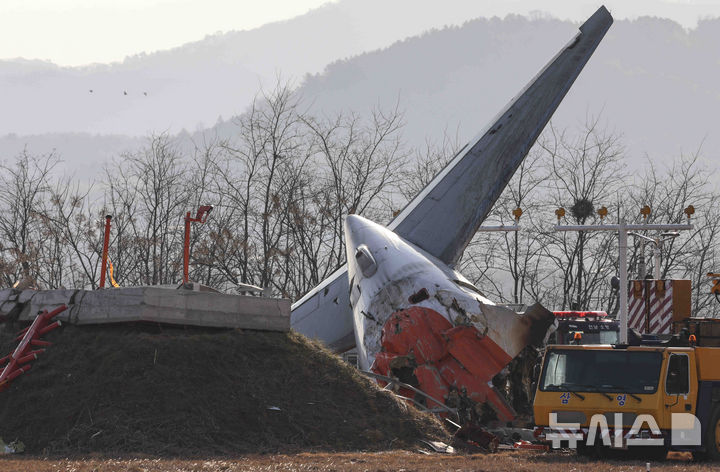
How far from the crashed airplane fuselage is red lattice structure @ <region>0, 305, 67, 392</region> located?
282 inches

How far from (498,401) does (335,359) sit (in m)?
4.17

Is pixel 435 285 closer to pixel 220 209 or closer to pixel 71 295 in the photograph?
pixel 71 295

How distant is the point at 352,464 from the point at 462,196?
1767cm

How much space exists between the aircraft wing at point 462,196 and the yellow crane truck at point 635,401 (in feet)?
42.0

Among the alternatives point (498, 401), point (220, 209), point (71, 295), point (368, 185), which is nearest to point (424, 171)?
point (368, 185)

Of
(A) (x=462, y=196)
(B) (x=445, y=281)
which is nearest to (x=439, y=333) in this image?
(B) (x=445, y=281)

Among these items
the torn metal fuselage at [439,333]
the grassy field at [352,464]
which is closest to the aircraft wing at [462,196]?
the torn metal fuselage at [439,333]

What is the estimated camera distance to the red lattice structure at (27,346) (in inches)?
656

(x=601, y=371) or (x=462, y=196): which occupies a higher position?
(x=462, y=196)

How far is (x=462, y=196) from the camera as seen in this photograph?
99.8 ft

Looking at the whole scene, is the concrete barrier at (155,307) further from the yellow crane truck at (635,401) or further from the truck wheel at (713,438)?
the truck wheel at (713,438)

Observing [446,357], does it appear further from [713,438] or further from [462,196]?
[462,196]

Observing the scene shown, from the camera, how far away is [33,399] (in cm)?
1596

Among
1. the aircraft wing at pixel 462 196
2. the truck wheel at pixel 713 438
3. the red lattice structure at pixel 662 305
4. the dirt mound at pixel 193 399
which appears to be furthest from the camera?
the red lattice structure at pixel 662 305
